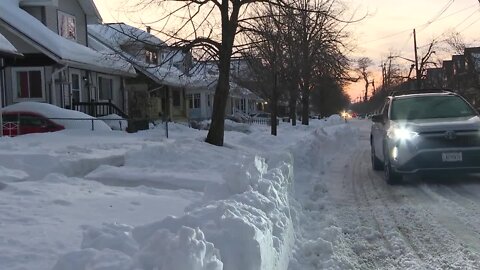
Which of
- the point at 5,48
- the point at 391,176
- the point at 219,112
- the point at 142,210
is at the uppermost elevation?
the point at 5,48

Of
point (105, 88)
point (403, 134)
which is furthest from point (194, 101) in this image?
point (403, 134)

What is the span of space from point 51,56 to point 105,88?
7604 millimetres

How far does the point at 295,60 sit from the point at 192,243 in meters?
23.0

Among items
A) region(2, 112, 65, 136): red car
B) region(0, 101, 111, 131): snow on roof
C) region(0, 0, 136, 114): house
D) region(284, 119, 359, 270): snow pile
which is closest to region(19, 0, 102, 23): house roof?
region(0, 0, 136, 114): house

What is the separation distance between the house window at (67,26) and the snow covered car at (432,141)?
18.7 m

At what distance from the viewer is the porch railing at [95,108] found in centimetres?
2417

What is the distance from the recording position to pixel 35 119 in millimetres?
18438

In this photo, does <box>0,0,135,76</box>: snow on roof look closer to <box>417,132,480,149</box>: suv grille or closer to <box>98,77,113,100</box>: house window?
<box>98,77,113,100</box>: house window

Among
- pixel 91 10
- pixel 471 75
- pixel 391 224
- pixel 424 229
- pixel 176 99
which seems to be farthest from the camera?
pixel 471 75

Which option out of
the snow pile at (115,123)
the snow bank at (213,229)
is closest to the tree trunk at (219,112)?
the snow bank at (213,229)

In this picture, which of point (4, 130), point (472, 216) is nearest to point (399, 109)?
point (472, 216)

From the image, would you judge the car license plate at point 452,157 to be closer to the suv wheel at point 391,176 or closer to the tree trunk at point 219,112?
the suv wheel at point 391,176

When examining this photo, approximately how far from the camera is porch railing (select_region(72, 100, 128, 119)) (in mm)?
24172

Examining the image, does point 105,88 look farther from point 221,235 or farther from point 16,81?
point 221,235
